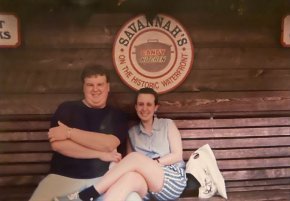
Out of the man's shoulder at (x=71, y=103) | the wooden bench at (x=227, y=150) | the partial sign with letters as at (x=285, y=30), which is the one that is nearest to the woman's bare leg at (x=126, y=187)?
the wooden bench at (x=227, y=150)

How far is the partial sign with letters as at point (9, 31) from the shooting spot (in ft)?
8.63

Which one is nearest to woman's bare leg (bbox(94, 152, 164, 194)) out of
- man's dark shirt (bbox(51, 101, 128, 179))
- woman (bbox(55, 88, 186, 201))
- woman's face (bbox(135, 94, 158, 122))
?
woman (bbox(55, 88, 186, 201))

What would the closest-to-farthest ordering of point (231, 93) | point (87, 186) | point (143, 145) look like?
point (87, 186)
point (143, 145)
point (231, 93)

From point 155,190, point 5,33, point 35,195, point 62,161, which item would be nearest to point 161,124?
point 155,190

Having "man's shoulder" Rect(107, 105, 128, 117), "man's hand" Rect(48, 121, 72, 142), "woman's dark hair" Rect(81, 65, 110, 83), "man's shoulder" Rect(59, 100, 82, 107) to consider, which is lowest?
"man's hand" Rect(48, 121, 72, 142)

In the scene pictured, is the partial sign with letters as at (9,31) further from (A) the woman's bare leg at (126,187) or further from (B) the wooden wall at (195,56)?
(A) the woman's bare leg at (126,187)

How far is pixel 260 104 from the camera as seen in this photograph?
2934 mm

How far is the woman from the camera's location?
2.44 metres

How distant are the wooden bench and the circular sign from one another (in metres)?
0.23

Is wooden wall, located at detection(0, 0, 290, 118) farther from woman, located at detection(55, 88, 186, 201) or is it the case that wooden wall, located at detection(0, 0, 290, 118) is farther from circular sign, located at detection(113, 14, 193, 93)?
woman, located at detection(55, 88, 186, 201)

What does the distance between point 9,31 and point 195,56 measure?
1045mm

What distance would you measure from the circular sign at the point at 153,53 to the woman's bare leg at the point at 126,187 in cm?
57

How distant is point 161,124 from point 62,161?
0.58 metres

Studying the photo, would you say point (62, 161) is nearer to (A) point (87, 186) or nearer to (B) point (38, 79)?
(A) point (87, 186)
